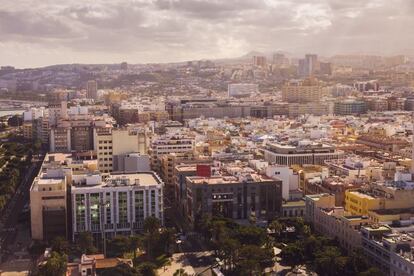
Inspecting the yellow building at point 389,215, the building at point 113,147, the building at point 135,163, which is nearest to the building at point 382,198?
the yellow building at point 389,215

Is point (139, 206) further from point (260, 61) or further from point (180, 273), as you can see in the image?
point (260, 61)

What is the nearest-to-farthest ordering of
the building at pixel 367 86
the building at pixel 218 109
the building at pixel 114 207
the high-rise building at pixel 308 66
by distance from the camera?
the building at pixel 114 207, the building at pixel 218 109, the building at pixel 367 86, the high-rise building at pixel 308 66

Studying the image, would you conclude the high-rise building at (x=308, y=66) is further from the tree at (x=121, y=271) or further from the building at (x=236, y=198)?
Result: the tree at (x=121, y=271)

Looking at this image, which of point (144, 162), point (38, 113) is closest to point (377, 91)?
point (38, 113)

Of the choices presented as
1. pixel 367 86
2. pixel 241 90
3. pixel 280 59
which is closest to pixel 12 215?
pixel 241 90

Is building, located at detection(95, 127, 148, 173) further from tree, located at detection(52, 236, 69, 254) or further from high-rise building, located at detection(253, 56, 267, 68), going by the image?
high-rise building, located at detection(253, 56, 267, 68)

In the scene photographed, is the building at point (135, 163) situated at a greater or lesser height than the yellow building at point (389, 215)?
greater

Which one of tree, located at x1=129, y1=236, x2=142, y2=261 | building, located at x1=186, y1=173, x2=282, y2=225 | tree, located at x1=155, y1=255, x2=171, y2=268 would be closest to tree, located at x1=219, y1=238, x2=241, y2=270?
tree, located at x1=155, y1=255, x2=171, y2=268
